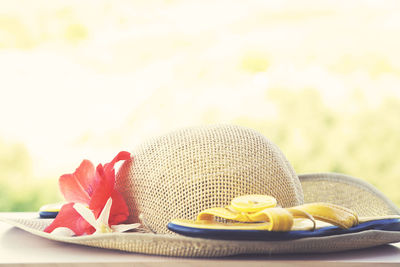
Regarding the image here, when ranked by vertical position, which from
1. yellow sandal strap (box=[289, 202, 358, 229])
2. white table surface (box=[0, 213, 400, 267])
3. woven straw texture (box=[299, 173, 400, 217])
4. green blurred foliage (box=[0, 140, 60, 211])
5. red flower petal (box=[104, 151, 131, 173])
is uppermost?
red flower petal (box=[104, 151, 131, 173])

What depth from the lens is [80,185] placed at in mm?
806

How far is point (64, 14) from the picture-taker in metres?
3.70

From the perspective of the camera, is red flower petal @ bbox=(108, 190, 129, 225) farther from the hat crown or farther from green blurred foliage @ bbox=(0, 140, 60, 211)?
green blurred foliage @ bbox=(0, 140, 60, 211)

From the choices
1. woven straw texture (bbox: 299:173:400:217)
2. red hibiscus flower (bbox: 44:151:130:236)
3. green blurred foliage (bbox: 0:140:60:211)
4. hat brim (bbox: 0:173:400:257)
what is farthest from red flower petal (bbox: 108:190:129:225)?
green blurred foliage (bbox: 0:140:60:211)

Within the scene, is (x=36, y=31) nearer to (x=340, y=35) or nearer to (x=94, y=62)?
(x=94, y=62)

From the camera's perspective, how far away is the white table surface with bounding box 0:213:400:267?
55cm

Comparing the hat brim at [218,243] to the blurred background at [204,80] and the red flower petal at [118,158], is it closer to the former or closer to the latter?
the red flower petal at [118,158]

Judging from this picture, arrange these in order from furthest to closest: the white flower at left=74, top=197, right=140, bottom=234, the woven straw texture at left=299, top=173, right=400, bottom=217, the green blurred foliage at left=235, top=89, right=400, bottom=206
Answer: the green blurred foliage at left=235, top=89, right=400, bottom=206 → the woven straw texture at left=299, top=173, right=400, bottom=217 → the white flower at left=74, top=197, right=140, bottom=234

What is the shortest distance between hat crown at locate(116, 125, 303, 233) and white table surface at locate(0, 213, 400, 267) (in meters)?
0.15

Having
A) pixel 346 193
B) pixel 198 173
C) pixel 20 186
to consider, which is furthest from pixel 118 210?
pixel 20 186

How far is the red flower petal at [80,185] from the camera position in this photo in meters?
0.80

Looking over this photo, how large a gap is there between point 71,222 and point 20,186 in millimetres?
2770

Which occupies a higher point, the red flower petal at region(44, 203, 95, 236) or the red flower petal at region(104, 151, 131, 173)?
the red flower petal at region(104, 151, 131, 173)

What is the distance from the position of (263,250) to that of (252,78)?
3.00 m
